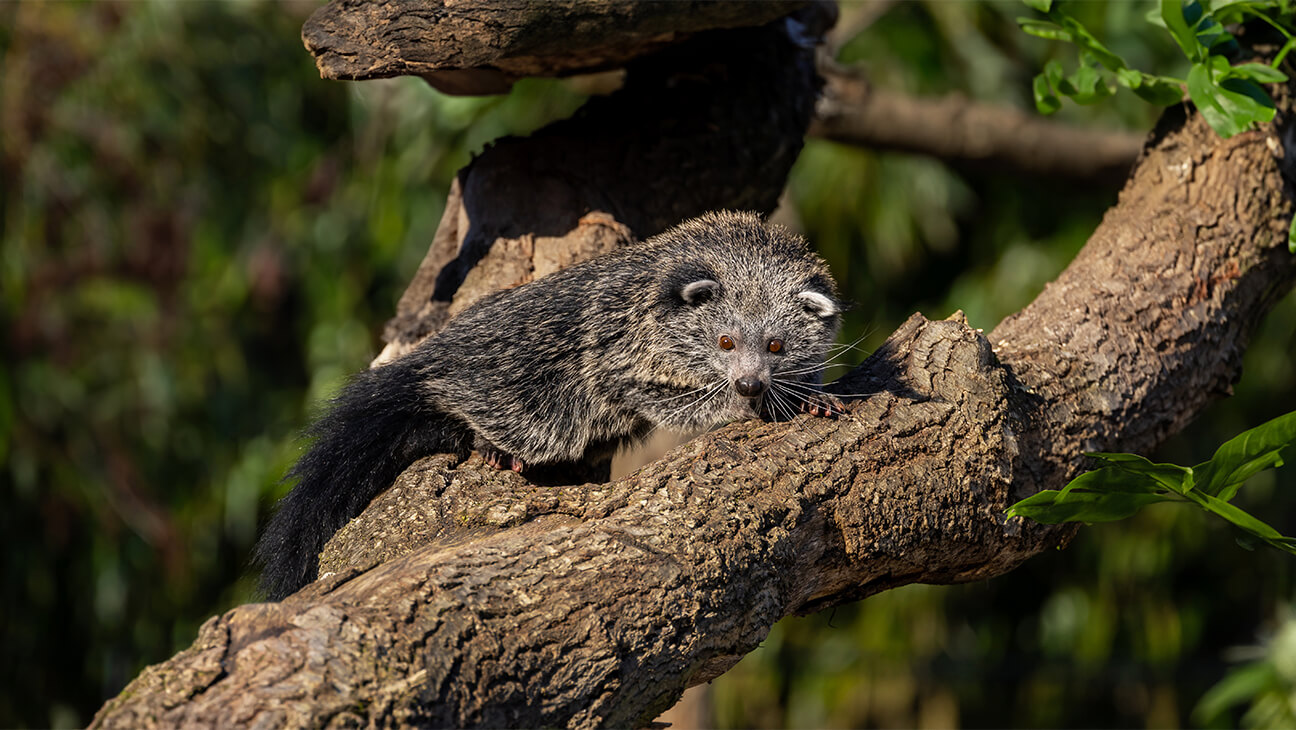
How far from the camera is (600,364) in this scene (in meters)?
3.24

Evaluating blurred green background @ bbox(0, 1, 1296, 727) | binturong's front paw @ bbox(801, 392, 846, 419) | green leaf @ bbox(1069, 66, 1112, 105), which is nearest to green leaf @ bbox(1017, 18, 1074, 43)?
green leaf @ bbox(1069, 66, 1112, 105)

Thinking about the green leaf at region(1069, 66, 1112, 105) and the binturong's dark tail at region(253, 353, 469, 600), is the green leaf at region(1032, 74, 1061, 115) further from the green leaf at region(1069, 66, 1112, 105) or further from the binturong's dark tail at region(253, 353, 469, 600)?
the binturong's dark tail at region(253, 353, 469, 600)

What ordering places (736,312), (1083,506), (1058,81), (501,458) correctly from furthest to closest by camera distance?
1. (1058,81)
2. (736,312)
3. (501,458)
4. (1083,506)

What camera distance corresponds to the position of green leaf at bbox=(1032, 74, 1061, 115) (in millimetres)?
3613

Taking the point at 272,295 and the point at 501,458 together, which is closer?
the point at 501,458

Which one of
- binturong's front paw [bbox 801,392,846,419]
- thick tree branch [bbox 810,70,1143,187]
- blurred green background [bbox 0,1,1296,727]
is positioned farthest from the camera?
blurred green background [bbox 0,1,1296,727]

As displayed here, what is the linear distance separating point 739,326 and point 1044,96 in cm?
122

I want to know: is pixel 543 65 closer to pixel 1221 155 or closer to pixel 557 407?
pixel 557 407

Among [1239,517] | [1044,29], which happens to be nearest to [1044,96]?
[1044,29]

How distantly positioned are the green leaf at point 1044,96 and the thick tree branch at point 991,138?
1.90m

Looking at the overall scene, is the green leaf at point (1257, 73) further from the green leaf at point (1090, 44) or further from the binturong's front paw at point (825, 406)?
the binturong's front paw at point (825, 406)

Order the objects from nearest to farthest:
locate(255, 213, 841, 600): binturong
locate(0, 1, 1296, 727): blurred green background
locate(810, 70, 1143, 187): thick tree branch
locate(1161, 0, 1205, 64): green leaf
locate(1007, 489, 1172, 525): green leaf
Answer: locate(1007, 489, 1172, 525): green leaf
locate(255, 213, 841, 600): binturong
locate(1161, 0, 1205, 64): green leaf
locate(810, 70, 1143, 187): thick tree branch
locate(0, 1, 1296, 727): blurred green background

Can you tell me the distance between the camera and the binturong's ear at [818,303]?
333 cm

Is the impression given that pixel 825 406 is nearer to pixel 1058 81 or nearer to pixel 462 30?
pixel 462 30
